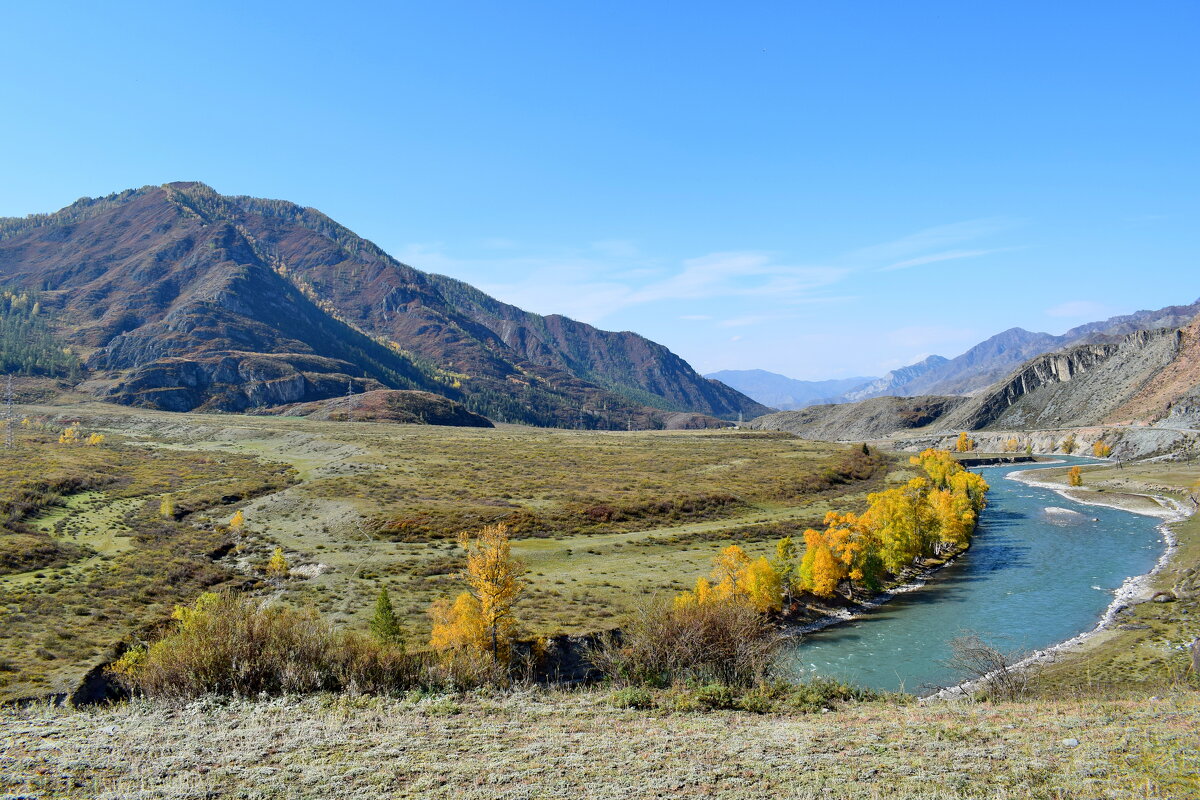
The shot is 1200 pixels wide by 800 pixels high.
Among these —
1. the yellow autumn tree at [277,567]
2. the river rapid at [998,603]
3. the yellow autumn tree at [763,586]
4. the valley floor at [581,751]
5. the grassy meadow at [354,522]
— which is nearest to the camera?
the valley floor at [581,751]

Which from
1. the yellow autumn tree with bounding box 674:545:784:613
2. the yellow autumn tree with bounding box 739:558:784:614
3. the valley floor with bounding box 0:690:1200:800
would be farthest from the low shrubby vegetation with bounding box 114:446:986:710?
the yellow autumn tree with bounding box 739:558:784:614

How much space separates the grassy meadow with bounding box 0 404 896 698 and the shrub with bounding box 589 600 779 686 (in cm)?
1799

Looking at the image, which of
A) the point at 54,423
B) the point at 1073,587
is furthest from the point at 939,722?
the point at 54,423

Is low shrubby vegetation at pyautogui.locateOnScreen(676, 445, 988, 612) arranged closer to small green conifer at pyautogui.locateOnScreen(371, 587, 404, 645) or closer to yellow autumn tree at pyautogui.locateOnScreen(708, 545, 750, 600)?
yellow autumn tree at pyautogui.locateOnScreen(708, 545, 750, 600)

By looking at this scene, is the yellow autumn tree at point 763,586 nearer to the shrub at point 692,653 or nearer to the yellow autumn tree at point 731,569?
the yellow autumn tree at point 731,569

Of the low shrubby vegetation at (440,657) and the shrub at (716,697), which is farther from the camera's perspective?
the low shrubby vegetation at (440,657)

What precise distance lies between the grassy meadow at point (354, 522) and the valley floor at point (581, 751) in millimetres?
18605

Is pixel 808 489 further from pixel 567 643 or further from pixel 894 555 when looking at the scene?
pixel 567 643

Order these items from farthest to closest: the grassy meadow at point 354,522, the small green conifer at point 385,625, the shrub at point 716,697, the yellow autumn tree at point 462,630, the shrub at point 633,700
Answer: the grassy meadow at point 354,522 < the yellow autumn tree at point 462,630 < the small green conifer at point 385,625 < the shrub at point 716,697 < the shrub at point 633,700

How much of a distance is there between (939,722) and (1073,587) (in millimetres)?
52035

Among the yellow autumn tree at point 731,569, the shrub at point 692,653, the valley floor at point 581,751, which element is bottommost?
the yellow autumn tree at point 731,569

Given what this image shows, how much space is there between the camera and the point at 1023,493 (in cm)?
11175

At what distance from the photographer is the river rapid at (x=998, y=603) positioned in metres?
37.6

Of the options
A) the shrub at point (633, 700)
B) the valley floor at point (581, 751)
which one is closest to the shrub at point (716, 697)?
the valley floor at point (581, 751)
